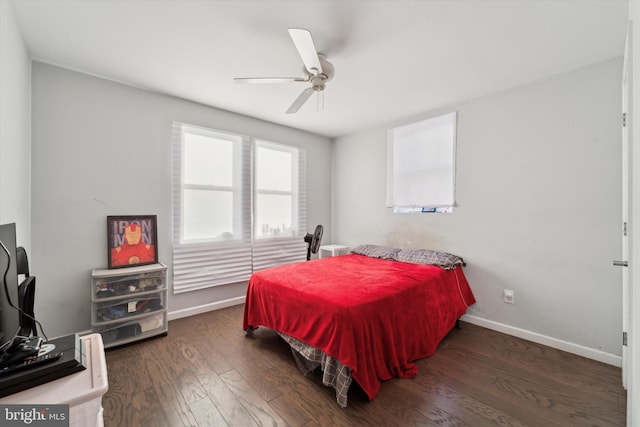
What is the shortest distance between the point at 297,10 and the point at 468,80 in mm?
1865

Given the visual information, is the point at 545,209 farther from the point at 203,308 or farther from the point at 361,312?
the point at 203,308

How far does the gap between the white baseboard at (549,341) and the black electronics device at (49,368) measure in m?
3.40

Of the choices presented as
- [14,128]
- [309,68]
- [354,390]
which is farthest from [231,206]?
[354,390]

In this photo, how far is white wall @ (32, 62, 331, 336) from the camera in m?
2.33

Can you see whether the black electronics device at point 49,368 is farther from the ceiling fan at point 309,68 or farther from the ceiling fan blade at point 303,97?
the ceiling fan blade at point 303,97

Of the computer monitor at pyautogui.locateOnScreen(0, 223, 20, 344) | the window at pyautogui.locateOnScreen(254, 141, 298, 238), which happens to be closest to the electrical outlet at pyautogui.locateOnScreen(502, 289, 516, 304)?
the window at pyautogui.locateOnScreen(254, 141, 298, 238)

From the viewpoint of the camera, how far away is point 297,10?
1.70 m

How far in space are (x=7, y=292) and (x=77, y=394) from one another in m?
0.45

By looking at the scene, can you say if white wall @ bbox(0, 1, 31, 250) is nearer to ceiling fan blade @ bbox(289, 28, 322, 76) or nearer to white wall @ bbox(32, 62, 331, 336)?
white wall @ bbox(32, 62, 331, 336)

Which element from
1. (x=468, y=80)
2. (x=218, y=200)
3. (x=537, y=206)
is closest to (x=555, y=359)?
(x=537, y=206)

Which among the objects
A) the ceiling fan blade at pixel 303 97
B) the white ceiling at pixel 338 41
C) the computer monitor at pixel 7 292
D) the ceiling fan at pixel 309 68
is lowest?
the computer monitor at pixel 7 292

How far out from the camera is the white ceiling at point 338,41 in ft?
5.56

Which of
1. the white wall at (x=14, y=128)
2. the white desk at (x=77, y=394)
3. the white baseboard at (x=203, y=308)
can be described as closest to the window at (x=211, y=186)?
the white baseboard at (x=203, y=308)

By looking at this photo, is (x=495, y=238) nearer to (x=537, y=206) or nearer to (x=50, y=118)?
(x=537, y=206)
